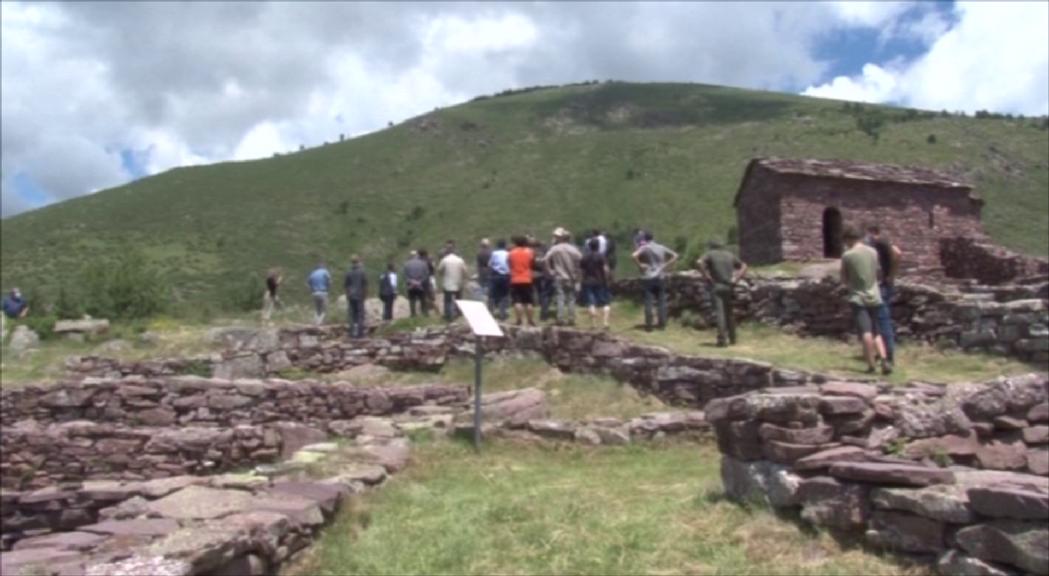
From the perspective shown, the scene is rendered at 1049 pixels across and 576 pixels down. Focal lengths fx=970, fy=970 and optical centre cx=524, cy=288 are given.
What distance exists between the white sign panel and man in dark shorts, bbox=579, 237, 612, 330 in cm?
534

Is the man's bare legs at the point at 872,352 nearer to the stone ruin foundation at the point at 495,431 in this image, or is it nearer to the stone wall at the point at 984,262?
the stone ruin foundation at the point at 495,431

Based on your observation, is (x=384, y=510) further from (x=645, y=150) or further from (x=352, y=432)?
(x=645, y=150)

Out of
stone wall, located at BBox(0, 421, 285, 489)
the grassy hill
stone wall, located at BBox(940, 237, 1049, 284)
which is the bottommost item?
stone wall, located at BBox(0, 421, 285, 489)

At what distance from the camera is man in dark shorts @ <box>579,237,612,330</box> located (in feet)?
53.0

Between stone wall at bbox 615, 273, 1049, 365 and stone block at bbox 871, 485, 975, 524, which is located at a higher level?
stone wall at bbox 615, 273, 1049, 365

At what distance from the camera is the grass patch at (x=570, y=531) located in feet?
18.6

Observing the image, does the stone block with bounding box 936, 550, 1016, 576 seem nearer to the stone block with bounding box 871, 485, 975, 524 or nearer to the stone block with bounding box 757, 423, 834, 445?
the stone block with bounding box 871, 485, 975, 524

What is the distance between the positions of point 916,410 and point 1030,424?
0.96 meters

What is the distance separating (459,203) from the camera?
64.1 metres

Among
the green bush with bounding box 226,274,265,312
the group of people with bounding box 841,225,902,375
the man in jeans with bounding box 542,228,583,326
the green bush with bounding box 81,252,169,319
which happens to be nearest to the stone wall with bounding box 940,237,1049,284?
the man in jeans with bounding box 542,228,583,326

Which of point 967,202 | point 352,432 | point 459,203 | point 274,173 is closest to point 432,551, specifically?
point 352,432

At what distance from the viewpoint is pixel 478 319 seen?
10.6m

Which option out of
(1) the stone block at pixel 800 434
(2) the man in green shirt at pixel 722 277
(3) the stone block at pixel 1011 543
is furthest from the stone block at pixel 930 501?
(2) the man in green shirt at pixel 722 277

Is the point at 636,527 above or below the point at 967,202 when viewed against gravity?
below
